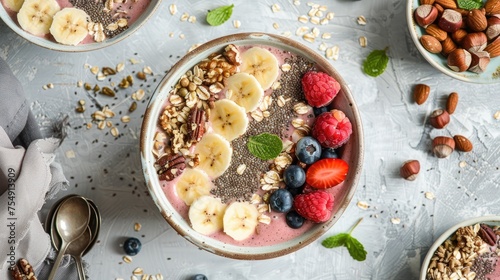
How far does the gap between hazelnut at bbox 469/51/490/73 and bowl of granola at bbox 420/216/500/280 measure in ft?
1.45

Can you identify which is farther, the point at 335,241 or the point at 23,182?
the point at 335,241

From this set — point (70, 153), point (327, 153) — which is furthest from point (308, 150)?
point (70, 153)

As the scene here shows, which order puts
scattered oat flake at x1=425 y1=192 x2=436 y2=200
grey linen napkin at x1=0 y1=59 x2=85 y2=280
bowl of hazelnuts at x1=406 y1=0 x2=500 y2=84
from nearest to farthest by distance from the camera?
grey linen napkin at x1=0 y1=59 x2=85 y2=280 < bowl of hazelnuts at x1=406 y1=0 x2=500 y2=84 < scattered oat flake at x1=425 y1=192 x2=436 y2=200

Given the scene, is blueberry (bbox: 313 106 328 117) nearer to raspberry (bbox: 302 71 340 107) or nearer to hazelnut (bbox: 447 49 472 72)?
raspberry (bbox: 302 71 340 107)

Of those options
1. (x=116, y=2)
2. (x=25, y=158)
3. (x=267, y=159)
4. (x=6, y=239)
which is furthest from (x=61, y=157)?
(x=267, y=159)

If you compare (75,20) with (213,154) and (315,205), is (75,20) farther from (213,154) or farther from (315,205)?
(315,205)

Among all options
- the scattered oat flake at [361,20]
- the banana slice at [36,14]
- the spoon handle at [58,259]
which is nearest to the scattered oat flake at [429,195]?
the scattered oat flake at [361,20]

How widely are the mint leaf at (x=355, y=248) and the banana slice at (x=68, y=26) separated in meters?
1.01

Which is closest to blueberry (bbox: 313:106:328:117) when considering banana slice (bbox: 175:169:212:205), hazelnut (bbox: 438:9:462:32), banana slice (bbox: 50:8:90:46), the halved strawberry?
the halved strawberry

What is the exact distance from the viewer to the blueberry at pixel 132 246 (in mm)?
1989

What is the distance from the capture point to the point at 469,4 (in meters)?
1.97

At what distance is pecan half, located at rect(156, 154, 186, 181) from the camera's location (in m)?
1.78

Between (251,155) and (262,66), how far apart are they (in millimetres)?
249

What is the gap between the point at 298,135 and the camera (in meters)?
1.82
